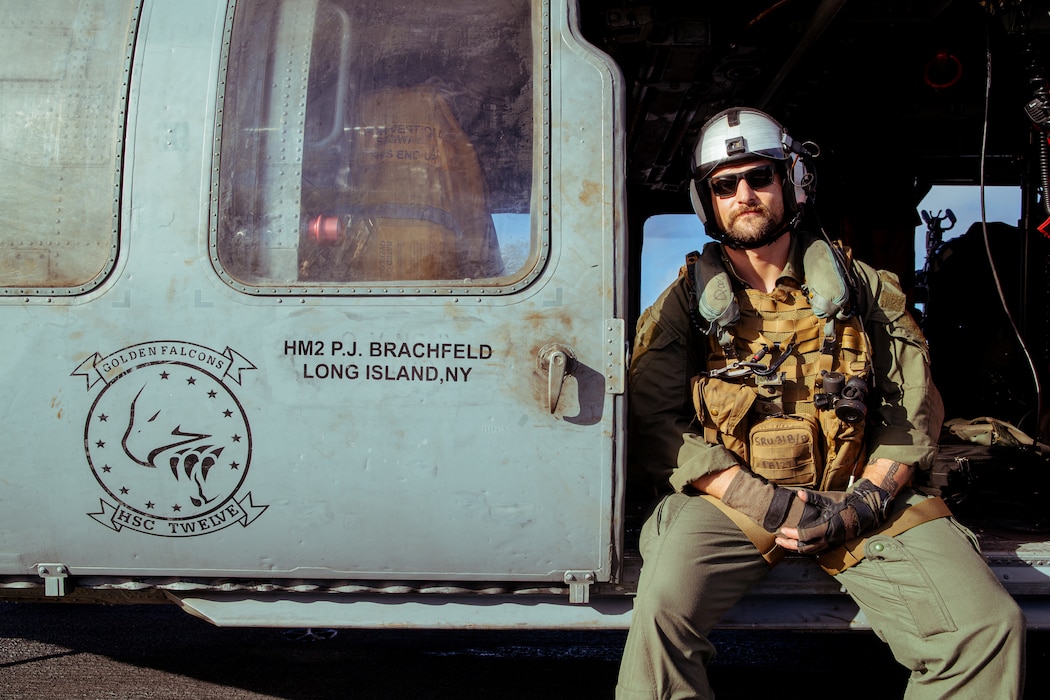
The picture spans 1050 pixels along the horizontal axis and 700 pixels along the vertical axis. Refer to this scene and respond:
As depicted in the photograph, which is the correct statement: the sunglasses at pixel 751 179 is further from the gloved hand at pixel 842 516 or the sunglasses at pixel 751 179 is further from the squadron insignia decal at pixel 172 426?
the squadron insignia decal at pixel 172 426

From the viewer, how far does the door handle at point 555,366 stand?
2264 mm

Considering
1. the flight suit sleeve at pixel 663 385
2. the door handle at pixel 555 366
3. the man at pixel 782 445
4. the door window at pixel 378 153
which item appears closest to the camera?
the man at pixel 782 445

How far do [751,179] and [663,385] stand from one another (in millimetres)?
722

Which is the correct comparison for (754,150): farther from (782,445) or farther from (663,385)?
(782,445)

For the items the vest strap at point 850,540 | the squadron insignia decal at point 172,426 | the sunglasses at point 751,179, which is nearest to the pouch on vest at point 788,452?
the vest strap at point 850,540

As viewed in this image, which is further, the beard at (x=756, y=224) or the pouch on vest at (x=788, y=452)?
the beard at (x=756, y=224)

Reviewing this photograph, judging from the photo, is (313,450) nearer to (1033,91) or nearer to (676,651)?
(676,651)

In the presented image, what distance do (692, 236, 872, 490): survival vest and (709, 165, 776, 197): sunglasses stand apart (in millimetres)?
274

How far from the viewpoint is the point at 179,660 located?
3566 millimetres

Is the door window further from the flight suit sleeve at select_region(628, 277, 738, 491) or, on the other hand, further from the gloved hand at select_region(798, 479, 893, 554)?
the gloved hand at select_region(798, 479, 893, 554)

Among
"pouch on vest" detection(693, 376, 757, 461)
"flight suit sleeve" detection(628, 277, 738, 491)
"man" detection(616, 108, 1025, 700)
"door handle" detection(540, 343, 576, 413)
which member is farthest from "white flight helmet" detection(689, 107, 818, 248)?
"door handle" detection(540, 343, 576, 413)

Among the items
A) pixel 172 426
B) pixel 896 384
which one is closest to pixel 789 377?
pixel 896 384

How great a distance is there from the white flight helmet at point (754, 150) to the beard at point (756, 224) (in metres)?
0.01

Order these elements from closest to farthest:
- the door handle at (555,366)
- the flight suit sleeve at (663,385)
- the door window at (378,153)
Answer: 1. the door handle at (555,366)
2. the door window at (378,153)
3. the flight suit sleeve at (663,385)
